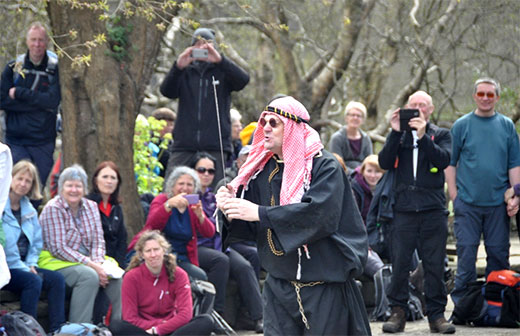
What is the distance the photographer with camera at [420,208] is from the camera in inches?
331

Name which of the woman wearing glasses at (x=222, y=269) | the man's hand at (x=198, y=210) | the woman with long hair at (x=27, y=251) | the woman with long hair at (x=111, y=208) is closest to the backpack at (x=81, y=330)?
the woman with long hair at (x=27, y=251)

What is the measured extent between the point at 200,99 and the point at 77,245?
91.1 inches

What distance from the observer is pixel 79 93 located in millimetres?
10125

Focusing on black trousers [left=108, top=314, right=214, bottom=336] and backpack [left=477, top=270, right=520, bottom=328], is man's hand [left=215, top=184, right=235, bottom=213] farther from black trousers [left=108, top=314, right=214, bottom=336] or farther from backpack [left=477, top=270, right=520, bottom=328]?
backpack [left=477, top=270, right=520, bottom=328]

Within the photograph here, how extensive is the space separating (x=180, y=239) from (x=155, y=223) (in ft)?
0.93

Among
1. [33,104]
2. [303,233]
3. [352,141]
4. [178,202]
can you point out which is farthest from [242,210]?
[352,141]

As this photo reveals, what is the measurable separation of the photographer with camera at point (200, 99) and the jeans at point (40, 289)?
7.86 feet

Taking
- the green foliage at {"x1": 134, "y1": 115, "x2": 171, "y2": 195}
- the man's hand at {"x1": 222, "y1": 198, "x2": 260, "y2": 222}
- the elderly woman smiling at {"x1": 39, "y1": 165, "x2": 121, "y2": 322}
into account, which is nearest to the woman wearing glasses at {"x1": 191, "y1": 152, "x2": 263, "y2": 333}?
the elderly woman smiling at {"x1": 39, "y1": 165, "x2": 121, "y2": 322}

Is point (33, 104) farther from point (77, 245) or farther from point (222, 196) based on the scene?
point (222, 196)

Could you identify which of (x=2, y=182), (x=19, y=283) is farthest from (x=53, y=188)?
(x=2, y=182)

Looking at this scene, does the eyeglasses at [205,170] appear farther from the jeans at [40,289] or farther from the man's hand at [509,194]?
the man's hand at [509,194]

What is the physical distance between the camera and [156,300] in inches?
329

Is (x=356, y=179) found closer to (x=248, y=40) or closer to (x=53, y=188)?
(x=53, y=188)

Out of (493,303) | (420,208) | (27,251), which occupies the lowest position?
(493,303)
